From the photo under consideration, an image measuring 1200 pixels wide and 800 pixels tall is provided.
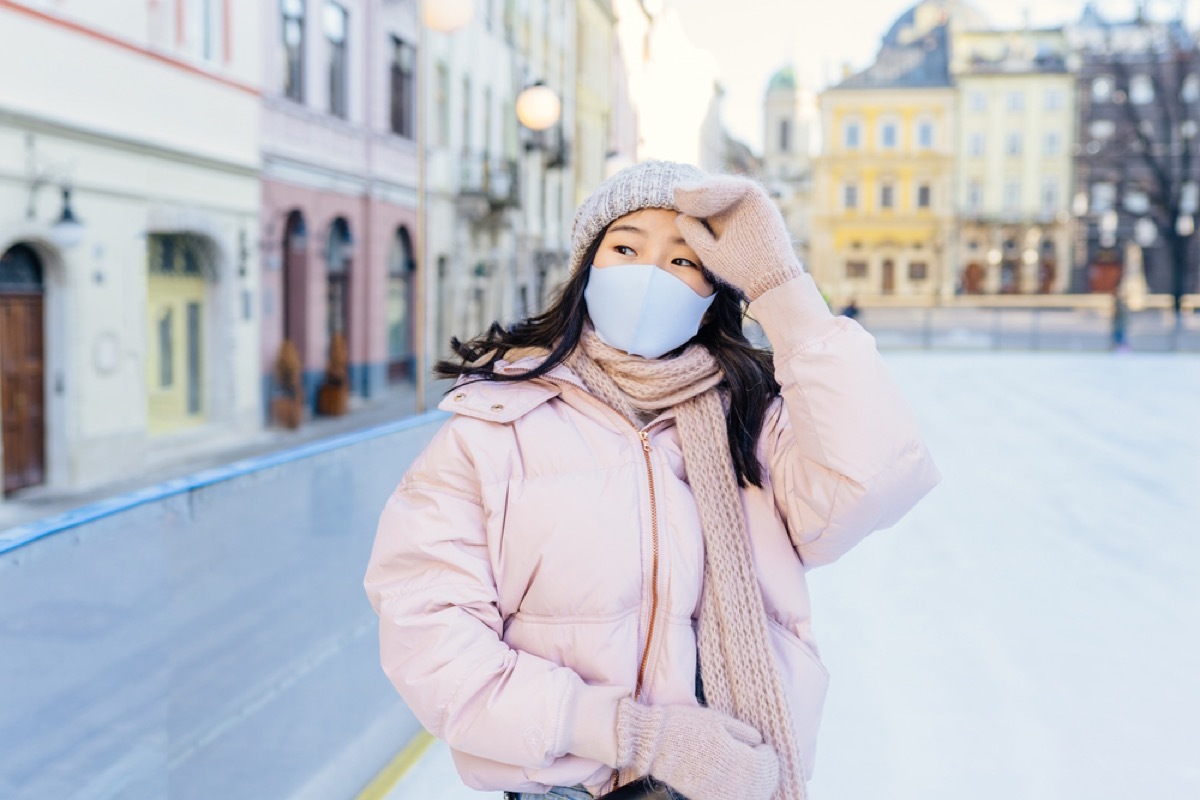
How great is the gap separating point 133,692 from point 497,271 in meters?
3.97

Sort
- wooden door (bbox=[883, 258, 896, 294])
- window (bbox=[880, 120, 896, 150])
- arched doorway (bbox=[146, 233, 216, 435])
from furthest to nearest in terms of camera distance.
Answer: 1. wooden door (bbox=[883, 258, 896, 294])
2. window (bbox=[880, 120, 896, 150])
3. arched doorway (bbox=[146, 233, 216, 435])

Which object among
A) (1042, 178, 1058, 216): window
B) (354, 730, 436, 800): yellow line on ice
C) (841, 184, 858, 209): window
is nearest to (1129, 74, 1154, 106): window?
(1042, 178, 1058, 216): window

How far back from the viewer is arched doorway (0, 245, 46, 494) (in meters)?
2.70

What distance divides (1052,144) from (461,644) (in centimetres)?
3828

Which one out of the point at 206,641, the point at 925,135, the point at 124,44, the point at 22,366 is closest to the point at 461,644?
the point at 206,641

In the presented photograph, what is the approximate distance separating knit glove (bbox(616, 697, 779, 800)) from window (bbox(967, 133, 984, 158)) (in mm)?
40215

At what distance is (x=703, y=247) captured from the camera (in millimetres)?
1494

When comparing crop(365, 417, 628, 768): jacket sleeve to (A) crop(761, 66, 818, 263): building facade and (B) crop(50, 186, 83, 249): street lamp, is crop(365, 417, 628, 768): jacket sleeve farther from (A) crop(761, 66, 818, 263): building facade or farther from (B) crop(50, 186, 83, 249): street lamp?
(A) crop(761, 66, 818, 263): building facade

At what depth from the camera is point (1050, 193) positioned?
36656mm

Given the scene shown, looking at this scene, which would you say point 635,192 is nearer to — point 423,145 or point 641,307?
point 641,307

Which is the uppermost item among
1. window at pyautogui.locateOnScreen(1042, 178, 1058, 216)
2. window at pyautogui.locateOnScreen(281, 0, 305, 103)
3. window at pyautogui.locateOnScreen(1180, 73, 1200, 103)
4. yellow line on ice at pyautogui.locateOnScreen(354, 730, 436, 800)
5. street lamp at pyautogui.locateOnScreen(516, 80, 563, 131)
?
window at pyautogui.locateOnScreen(1180, 73, 1200, 103)

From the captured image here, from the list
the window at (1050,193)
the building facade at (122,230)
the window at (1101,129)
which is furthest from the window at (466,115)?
the window at (1050,193)

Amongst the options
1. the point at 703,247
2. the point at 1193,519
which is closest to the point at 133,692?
the point at 703,247

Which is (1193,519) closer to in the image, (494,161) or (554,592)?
(494,161)
